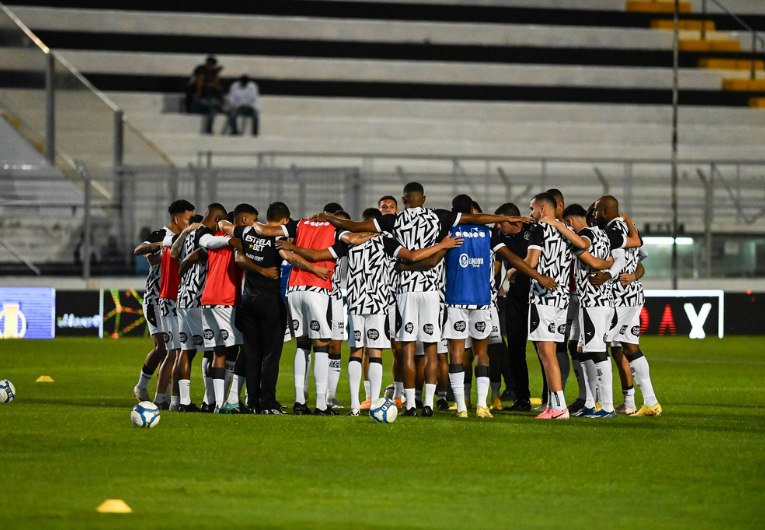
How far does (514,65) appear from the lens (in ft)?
109

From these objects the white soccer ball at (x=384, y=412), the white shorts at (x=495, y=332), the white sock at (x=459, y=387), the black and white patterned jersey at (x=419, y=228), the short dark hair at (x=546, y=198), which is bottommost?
the white soccer ball at (x=384, y=412)

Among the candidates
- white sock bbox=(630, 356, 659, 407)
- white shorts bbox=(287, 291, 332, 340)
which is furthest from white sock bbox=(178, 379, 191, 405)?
white sock bbox=(630, 356, 659, 407)

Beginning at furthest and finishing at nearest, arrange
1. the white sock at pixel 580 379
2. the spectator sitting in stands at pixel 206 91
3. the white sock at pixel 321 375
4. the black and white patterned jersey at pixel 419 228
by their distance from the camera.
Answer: the spectator sitting in stands at pixel 206 91 < the white sock at pixel 580 379 < the white sock at pixel 321 375 < the black and white patterned jersey at pixel 419 228

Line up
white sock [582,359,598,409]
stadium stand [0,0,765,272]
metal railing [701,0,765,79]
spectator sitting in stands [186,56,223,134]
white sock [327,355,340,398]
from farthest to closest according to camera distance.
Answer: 1. metal railing [701,0,765,79]
2. stadium stand [0,0,765,272]
3. spectator sitting in stands [186,56,223,134]
4. white sock [327,355,340,398]
5. white sock [582,359,598,409]

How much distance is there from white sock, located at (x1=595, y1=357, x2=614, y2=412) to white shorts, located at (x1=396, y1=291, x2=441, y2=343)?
4.81 feet

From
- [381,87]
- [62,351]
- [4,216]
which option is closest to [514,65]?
[381,87]

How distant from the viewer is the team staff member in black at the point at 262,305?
10742 millimetres

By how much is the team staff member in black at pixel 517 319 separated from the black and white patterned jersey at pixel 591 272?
2.79 feet

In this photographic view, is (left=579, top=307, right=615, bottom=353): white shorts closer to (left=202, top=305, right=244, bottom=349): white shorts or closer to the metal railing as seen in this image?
(left=202, top=305, right=244, bottom=349): white shorts

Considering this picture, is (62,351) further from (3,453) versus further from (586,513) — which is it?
(586,513)

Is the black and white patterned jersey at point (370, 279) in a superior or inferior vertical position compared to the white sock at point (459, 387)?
superior

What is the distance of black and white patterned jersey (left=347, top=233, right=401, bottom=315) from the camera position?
10977 mm

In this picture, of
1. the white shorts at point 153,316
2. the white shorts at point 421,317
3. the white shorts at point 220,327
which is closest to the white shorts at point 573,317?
the white shorts at point 421,317

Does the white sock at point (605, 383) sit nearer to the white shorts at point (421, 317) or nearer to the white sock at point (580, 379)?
the white sock at point (580, 379)
